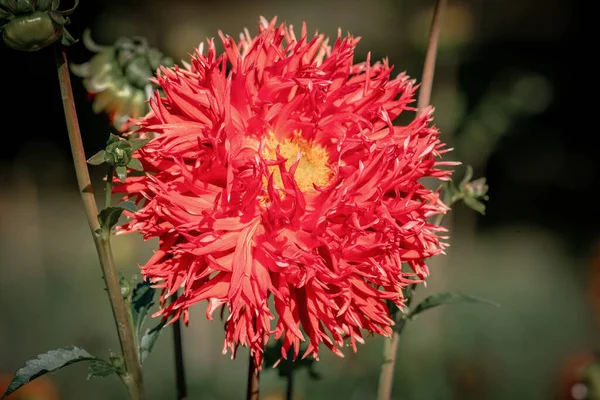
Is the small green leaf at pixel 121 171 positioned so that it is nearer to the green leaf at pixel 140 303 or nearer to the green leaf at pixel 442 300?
the green leaf at pixel 140 303

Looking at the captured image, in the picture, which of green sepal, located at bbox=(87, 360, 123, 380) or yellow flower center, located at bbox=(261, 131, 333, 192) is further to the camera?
yellow flower center, located at bbox=(261, 131, 333, 192)

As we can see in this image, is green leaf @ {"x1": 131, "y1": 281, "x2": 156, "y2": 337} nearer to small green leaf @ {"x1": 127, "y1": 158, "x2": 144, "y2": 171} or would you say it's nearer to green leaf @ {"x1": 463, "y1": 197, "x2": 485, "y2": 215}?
small green leaf @ {"x1": 127, "y1": 158, "x2": 144, "y2": 171}

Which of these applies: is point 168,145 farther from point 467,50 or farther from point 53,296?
point 467,50

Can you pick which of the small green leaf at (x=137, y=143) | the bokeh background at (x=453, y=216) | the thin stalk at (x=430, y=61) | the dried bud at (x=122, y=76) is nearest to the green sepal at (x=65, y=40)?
the small green leaf at (x=137, y=143)

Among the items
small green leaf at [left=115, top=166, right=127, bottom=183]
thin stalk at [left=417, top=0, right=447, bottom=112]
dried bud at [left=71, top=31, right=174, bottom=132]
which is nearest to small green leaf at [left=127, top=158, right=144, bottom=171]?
small green leaf at [left=115, top=166, right=127, bottom=183]

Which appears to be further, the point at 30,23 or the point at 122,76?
the point at 122,76

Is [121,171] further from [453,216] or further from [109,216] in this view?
[453,216]

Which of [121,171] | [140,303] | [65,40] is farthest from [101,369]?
[65,40]

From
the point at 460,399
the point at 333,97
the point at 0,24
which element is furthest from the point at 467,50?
the point at 0,24
